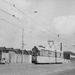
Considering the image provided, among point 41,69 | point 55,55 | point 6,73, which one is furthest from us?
point 55,55

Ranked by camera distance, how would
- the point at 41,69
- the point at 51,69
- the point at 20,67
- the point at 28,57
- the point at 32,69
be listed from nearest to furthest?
the point at 20,67 → the point at 32,69 → the point at 41,69 → the point at 51,69 → the point at 28,57

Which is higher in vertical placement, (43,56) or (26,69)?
(43,56)

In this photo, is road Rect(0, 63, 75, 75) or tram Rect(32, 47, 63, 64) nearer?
road Rect(0, 63, 75, 75)

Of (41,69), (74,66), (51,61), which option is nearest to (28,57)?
(74,66)

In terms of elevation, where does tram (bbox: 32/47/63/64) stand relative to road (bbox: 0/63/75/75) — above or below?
above

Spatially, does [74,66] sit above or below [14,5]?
below

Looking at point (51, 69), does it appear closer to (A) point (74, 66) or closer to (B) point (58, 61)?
(B) point (58, 61)

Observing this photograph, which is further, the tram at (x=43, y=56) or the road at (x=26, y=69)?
the tram at (x=43, y=56)

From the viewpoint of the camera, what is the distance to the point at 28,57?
67.2 meters

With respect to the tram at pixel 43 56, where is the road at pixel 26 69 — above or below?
below

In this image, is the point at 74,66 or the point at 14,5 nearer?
the point at 14,5

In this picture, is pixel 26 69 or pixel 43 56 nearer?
pixel 26 69

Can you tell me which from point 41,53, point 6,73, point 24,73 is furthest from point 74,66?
point 6,73

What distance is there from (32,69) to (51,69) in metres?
7.51
